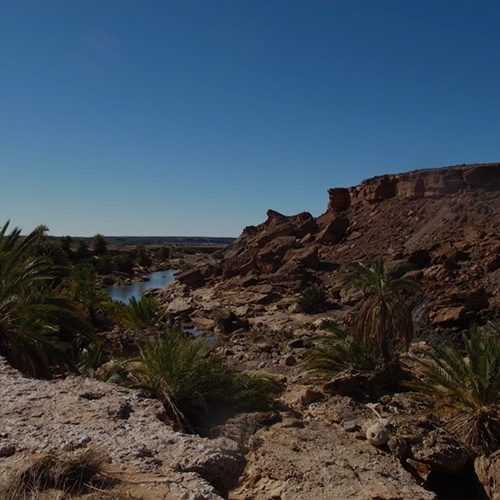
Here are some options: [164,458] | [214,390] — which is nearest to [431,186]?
[214,390]

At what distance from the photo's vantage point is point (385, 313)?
12.3m

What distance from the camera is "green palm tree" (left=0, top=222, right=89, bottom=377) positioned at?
26.8 ft

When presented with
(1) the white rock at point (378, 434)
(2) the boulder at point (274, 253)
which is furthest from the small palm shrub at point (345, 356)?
(2) the boulder at point (274, 253)

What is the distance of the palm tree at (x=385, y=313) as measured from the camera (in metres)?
12.2

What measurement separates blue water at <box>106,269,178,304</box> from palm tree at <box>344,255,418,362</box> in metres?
22.6

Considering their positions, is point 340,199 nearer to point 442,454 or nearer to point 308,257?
point 308,257

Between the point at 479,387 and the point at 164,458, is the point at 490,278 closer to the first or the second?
the point at 479,387

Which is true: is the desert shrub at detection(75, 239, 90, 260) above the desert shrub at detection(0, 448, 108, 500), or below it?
above

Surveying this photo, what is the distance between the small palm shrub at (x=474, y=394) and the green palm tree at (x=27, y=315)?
7303 mm

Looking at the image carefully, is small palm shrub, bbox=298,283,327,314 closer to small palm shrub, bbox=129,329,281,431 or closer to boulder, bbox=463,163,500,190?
small palm shrub, bbox=129,329,281,431

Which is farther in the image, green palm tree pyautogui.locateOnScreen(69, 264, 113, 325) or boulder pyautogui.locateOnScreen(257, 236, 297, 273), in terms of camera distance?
boulder pyautogui.locateOnScreen(257, 236, 297, 273)

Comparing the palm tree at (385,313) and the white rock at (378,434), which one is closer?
the white rock at (378,434)

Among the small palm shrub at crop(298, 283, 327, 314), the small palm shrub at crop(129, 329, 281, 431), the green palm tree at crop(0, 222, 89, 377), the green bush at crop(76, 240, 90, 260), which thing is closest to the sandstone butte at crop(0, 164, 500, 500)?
the small palm shrub at crop(298, 283, 327, 314)

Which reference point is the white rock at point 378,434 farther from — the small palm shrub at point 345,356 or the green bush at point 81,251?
the green bush at point 81,251
